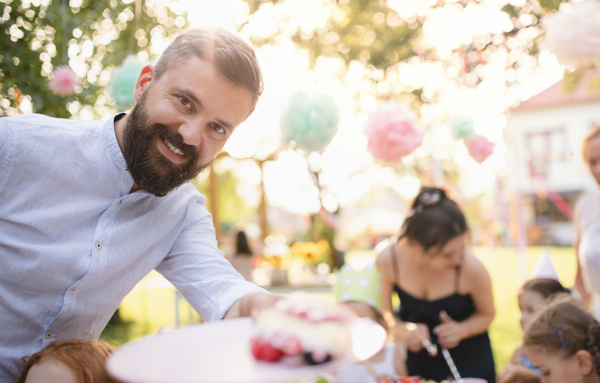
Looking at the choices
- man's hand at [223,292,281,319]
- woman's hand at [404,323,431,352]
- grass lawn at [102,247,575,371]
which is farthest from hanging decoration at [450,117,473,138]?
man's hand at [223,292,281,319]

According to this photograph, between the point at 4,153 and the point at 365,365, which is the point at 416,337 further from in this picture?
the point at 4,153

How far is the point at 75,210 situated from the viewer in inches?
54.4

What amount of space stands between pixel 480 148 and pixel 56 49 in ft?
9.81

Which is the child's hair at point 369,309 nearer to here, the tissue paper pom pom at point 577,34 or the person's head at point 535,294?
the person's head at point 535,294

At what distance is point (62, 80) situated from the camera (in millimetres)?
2676

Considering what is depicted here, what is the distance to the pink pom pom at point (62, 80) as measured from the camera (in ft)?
8.75

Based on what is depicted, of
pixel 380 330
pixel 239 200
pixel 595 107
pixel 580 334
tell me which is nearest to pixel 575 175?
pixel 595 107

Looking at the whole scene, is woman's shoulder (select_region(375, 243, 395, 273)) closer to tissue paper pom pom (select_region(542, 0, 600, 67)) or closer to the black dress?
the black dress

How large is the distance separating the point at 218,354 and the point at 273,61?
5.44 metres

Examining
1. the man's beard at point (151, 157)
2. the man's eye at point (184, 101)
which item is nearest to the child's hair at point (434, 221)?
the man's beard at point (151, 157)

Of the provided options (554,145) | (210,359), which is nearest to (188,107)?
(210,359)

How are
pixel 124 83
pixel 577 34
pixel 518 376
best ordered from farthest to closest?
pixel 124 83
pixel 577 34
pixel 518 376

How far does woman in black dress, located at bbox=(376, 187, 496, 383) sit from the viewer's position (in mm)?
2449

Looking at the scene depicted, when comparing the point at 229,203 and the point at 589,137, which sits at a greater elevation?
the point at 589,137
